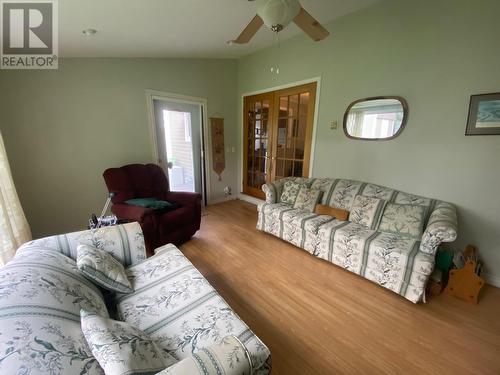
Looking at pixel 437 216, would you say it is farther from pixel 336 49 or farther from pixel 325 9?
pixel 325 9

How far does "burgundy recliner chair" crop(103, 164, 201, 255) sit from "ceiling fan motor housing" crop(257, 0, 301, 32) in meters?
2.02

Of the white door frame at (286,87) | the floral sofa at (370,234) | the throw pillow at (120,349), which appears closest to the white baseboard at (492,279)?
the floral sofa at (370,234)

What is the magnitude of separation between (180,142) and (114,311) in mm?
Answer: 2851

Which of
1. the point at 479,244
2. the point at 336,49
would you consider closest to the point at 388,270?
the point at 479,244

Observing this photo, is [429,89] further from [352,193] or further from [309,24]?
[309,24]

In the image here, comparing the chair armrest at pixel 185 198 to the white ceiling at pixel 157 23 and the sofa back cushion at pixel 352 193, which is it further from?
the white ceiling at pixel 157 23

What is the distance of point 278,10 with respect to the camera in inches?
53.8

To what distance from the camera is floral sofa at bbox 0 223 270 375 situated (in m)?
0.66

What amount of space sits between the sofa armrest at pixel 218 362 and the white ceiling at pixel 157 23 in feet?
7.56

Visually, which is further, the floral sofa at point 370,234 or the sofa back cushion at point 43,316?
the floral sofa at point 370,234

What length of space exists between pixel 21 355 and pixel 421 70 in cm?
328

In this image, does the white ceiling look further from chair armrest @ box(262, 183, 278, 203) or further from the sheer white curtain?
chair armrest @ box(262, 183, 278, 203)

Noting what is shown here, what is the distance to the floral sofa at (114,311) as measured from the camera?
66 centimetres

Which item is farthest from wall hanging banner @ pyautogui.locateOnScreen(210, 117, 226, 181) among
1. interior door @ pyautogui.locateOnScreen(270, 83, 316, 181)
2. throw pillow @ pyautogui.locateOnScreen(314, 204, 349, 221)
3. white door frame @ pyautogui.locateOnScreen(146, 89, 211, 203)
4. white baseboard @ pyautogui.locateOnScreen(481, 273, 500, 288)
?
white baseboard @ pyautogui.locateOnScreen(481, 273, 500, 288)
